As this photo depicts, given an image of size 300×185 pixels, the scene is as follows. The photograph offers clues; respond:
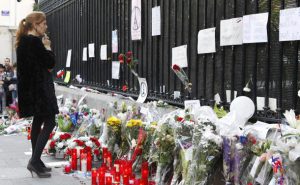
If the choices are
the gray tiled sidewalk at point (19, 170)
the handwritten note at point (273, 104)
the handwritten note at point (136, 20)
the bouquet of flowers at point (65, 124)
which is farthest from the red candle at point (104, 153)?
the handwritten note at point (136, 20)

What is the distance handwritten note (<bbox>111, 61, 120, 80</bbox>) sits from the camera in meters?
8.72

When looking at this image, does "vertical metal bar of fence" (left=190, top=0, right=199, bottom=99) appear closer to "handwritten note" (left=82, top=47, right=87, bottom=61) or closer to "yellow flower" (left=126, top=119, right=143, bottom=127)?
"yellow flower" (left=126, top=119, right=143, bottom=127)

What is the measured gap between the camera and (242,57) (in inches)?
205

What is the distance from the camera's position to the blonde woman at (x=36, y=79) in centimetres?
559

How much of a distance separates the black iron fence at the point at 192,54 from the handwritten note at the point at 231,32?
0.07 meters

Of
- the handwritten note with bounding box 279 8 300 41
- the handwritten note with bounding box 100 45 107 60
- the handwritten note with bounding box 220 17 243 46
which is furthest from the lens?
the handwritten note with bounding box 100 45 107 60

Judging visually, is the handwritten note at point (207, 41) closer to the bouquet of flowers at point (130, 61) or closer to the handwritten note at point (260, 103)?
the handwritten note at point (260, 103)

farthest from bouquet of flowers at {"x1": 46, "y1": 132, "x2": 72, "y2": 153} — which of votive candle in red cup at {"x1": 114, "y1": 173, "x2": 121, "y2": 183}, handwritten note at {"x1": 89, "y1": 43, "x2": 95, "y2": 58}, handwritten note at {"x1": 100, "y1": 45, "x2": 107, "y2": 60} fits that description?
handwritten note at {"x1": 89, "y1": 43, "x2": 95, "y2": 58}

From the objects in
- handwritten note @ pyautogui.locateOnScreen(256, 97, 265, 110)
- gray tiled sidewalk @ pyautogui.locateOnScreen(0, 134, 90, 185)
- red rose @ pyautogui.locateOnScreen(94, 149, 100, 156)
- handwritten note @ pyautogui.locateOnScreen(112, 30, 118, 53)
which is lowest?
gray tiled sidewalk @ pyautogui.locateOnScreen(0, 134, 90, 185)

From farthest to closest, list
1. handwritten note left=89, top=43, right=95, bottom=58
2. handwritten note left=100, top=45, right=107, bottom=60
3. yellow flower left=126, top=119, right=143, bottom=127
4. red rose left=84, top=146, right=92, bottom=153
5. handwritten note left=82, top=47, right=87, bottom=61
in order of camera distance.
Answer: handwritten note left=82, top=47, right=87, bottom=61, handwritten note left=89, top=43, right=95, bottom=58, handwritten note left=100, top=45, right=107, bottom=60, red rose left=84, top=146, right=92, bottom=153, yellow flower left=126, top=119, right=143, bottom=127

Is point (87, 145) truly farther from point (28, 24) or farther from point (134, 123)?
point (28, 24)

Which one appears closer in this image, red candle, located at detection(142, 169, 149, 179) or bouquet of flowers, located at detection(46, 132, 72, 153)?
red candle, located at detection(142, 169, 149, 179)

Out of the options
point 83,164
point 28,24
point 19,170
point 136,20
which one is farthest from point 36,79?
point 136,20

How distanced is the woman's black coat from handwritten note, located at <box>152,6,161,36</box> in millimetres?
1953
